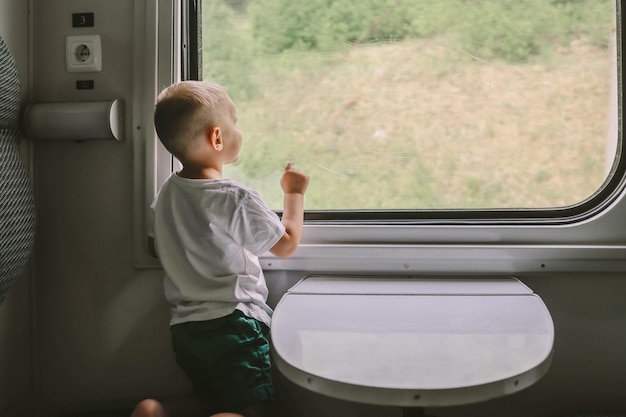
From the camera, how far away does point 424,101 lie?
188 cm

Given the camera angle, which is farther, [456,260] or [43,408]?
[43,408]

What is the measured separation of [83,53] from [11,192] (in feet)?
1.58

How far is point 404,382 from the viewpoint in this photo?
3.58 ft

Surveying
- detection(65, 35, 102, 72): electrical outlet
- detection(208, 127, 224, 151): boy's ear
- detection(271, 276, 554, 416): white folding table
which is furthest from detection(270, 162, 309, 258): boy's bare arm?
detection(65, 35, 102, 72): electrical outlet

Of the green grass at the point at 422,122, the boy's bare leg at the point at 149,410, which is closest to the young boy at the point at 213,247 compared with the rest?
the boy's bare leg at the point at 149,410

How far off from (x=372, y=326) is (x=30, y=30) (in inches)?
54.6

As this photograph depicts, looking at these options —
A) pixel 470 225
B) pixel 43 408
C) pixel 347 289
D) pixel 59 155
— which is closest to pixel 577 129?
pixel 470 225

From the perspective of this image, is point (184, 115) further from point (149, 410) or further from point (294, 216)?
point (149, 410)

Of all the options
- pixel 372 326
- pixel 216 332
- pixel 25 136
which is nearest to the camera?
pixel 372 326

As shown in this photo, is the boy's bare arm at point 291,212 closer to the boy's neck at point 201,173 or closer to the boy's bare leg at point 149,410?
the boy's neck at point 201,173

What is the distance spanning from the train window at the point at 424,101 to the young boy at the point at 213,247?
331mm

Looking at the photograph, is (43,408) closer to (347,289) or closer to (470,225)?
(347,289)

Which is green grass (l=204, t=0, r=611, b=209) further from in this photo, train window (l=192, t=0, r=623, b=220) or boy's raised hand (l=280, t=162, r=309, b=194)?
boy's raised hand (l=280, t=162, r=309, b=194)

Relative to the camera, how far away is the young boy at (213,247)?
1537mm
